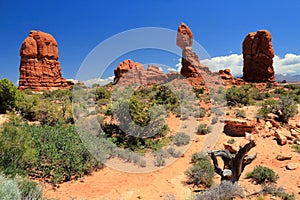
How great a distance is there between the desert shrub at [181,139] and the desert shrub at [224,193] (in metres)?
4.98

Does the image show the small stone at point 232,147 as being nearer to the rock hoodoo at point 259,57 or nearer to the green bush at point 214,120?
the green bush at point 214,120

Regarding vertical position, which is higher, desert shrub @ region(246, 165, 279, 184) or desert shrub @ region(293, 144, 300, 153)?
desert shrub @ region(293, 144, 300, 153)

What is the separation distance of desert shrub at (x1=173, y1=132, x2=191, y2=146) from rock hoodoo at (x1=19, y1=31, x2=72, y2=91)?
119 ft

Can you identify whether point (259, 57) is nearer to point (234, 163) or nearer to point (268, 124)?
point (268, 124)

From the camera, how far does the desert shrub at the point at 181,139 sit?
9.73 metres

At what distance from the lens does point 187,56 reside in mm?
42188

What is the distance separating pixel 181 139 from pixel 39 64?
129ft

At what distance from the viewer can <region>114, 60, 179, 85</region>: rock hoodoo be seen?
141 feet

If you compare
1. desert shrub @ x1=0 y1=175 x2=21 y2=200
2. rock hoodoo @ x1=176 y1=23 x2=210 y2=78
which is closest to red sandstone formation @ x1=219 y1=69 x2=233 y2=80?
rock hoodoo @ x1=176 y1=23 x2=210 y2=78

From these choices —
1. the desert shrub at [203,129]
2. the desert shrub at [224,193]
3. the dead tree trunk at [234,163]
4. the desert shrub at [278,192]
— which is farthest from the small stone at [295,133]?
the desert shrub at [224,193]

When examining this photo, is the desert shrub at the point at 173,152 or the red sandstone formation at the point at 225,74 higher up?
the red sandstone formation at the point at 225,74

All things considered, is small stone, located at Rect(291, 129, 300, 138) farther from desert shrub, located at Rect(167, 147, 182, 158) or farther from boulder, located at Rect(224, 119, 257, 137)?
desert shrub, located at Rect(167, 147, 182, 158)

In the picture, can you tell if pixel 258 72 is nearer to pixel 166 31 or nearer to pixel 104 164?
pixel 166 31

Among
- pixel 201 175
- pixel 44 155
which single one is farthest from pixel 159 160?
pixel 44 155
